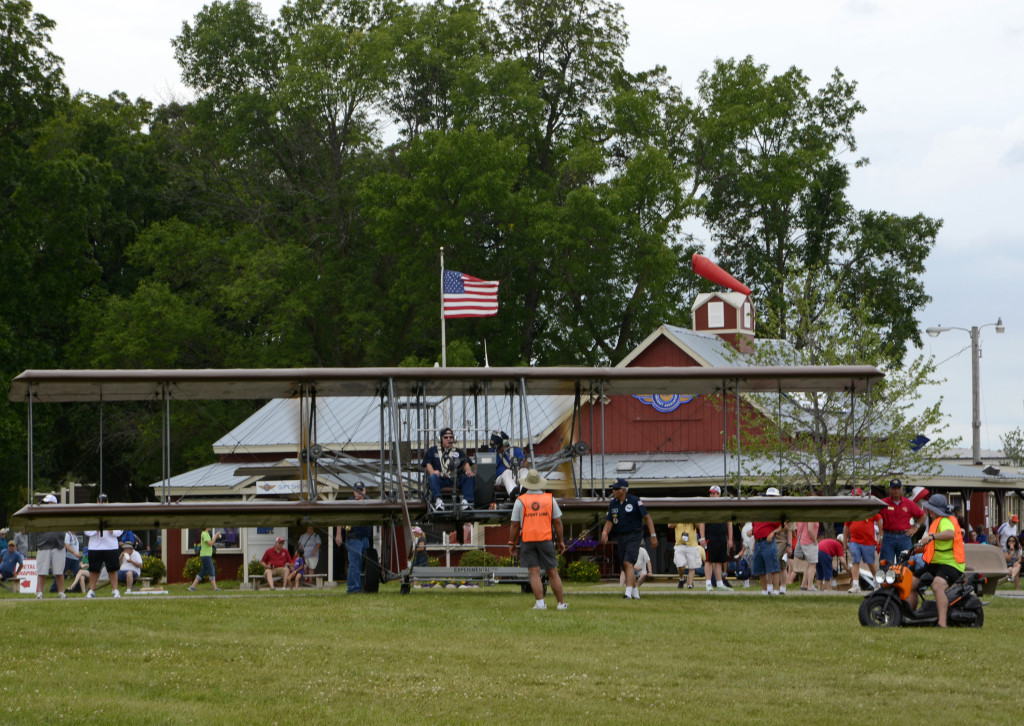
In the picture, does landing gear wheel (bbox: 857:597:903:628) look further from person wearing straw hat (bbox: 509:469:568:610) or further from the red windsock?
the red windsock

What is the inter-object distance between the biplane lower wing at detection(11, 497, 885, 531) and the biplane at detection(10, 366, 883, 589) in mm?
15

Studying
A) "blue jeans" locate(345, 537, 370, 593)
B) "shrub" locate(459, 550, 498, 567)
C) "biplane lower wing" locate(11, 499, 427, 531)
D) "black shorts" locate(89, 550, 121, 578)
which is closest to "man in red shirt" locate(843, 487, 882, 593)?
"biplane lower wing" locate(11, 499, 427, 531)

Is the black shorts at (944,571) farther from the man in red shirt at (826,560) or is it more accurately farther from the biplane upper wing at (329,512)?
the man in red shirt at (826,560)

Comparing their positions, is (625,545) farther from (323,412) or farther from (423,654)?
→ (323,412)

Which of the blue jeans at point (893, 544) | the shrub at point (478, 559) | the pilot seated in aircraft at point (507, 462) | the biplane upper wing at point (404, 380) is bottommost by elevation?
the shrub at point (478, 559)

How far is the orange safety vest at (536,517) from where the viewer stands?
1714 centimetres

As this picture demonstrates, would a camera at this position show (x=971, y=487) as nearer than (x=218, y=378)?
No

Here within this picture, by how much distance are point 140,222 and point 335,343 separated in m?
9.76

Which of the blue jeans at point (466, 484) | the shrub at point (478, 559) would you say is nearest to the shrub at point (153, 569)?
the shrub at point (478, 559)

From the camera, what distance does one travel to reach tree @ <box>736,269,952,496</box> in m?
30.0

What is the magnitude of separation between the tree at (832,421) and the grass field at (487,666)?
1345 cm

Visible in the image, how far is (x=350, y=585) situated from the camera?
2139cm

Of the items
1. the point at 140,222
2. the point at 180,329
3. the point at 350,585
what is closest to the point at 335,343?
the point at 180,329

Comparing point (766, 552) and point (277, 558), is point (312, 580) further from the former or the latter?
point (766, 552)
